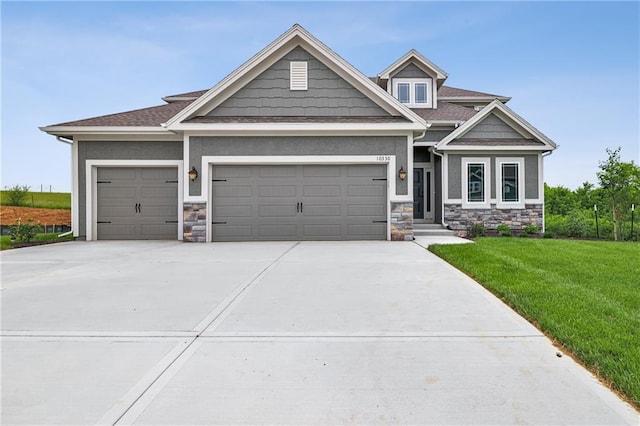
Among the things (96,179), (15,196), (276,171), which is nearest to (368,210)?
(276,171)

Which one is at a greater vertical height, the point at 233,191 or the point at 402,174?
the point at 402,174

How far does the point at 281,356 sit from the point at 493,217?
12.4 m

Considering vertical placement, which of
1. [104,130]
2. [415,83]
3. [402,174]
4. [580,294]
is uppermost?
[415,83]

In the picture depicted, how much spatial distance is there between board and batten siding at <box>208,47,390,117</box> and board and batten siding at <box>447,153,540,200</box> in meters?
4.05

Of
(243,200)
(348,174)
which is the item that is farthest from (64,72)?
(348,174)

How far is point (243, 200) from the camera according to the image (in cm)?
1147

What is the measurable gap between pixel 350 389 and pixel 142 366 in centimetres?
162

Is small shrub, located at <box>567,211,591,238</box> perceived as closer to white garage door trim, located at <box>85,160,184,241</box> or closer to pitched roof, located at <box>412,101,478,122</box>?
pitched roof, located at <box>412,101,478,122</box>

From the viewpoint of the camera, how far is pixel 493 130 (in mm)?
13688

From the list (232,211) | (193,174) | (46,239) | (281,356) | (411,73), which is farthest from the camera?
(411,73)

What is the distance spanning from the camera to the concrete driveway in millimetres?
2322

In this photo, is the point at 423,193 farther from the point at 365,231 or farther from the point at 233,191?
the point at 233,191

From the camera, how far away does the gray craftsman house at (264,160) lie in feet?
36.6

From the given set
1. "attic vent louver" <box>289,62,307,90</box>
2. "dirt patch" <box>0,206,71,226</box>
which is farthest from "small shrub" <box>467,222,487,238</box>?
"dirt patch" <box>0,206,71,226</box>
